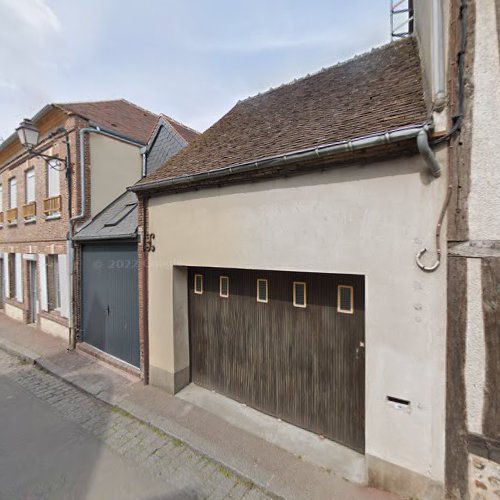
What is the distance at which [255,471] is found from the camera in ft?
10.5

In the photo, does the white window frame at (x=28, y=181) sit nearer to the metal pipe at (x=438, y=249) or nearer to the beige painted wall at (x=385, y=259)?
the beige painted wall at (x=385, y=259)

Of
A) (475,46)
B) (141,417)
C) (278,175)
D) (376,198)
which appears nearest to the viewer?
(475,46)

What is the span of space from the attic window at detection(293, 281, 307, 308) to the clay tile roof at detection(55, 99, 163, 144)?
23.3 ft

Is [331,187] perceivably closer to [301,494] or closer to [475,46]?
[475,46]

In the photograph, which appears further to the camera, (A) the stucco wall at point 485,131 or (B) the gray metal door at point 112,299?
(B) the gray metal door at point 112,299

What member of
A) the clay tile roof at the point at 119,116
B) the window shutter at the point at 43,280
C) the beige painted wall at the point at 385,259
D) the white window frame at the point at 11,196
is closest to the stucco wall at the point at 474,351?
the beige painted wall at the point at 385,259

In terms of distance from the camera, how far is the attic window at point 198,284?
16.2 feet

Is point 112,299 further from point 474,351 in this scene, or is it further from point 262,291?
point 474,351

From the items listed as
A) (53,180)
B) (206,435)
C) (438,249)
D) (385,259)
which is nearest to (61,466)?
(206,435)

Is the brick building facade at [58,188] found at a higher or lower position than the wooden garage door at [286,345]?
higher

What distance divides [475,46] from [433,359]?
277 cm

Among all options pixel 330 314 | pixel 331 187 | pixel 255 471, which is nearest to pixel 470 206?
pixel 331 187

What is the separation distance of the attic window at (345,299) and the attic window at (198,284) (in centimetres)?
241

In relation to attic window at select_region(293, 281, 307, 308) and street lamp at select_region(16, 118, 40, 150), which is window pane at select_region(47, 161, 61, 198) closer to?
street lamp at select_region(16, 118, 40, 150)
